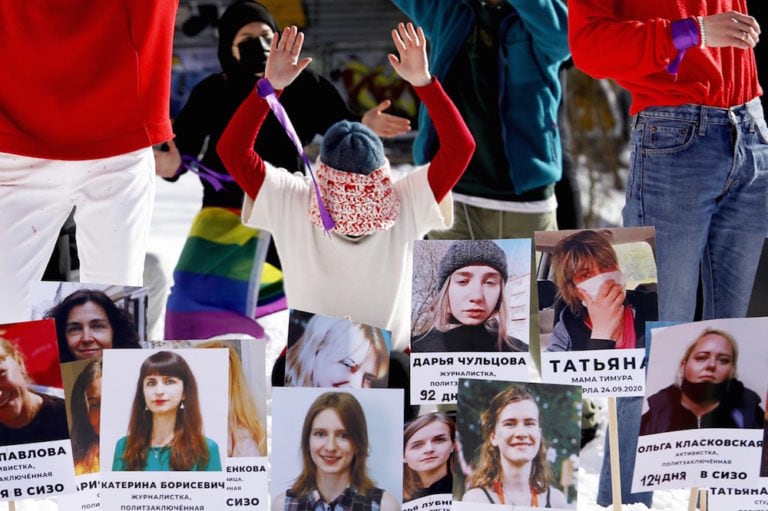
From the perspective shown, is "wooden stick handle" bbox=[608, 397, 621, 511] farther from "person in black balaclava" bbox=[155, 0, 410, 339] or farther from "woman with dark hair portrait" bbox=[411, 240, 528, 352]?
"person in black balaclava" bbox=[155, 0, 410, 339]

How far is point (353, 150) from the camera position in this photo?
275 centimetres

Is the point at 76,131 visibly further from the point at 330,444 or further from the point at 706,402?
the point at 706,402

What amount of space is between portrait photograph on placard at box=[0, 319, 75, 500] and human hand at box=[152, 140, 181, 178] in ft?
4.76

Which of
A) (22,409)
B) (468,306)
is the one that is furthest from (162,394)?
(468,306)

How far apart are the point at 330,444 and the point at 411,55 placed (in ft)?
3.57

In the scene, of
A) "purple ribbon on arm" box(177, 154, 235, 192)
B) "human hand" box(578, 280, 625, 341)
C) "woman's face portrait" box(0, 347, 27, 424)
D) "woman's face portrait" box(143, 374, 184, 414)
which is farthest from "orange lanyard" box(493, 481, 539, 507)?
"purple ribbon on arm" box(177, 154, 235, 192)

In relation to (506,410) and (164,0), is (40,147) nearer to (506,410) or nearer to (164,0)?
(164,0)

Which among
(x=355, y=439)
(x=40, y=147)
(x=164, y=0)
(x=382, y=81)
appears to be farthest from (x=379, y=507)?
(x=382, y=81)

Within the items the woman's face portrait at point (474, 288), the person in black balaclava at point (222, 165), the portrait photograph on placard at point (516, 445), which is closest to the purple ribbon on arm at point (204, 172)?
the person in black balaclava at point (222, 165)

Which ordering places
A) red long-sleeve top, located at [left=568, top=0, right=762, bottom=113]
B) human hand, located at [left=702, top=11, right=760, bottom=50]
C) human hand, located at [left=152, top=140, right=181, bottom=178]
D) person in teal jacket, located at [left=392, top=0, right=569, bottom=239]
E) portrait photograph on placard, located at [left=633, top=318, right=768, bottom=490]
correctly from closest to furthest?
portrait photograph on placard, located at [left=633, top=318, right=768, bottom=490] → human hand, located at [left=702, top=11, right=760, bottom=50] → red long-sleeve top, located at [left=568, top=0, right=762, bottom=113] → person in teal jacket, located at [left=392, top=0, right=569, bottom=239] → human hand, located at [left=152, top=140, right=181, bottom=178]

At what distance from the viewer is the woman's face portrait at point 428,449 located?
2.12 m

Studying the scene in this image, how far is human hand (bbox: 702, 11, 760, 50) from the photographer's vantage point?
7.77 ft

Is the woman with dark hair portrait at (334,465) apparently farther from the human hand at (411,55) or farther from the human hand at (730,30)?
the human hand at (730,30)

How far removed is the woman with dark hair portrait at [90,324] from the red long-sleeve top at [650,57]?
1240mm
